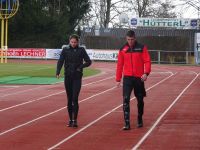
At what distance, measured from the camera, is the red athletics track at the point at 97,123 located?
10.2 meters

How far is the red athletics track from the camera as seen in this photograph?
10.2 metres

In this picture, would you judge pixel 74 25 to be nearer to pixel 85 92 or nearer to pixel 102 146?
pixel 85 92

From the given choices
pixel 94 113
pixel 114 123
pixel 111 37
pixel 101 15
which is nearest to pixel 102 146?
pixel 114 123

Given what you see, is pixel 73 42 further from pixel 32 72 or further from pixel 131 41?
pixel 32 72

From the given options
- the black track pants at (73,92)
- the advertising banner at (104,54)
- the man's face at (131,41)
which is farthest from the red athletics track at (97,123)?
the advertising banner at (104,54)

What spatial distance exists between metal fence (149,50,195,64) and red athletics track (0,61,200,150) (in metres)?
34.9

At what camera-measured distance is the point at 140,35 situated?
64.6 m

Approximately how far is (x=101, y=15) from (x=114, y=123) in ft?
223

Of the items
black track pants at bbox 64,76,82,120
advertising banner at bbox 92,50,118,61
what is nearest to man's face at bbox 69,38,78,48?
black track pants at bbox 64,76,82,120

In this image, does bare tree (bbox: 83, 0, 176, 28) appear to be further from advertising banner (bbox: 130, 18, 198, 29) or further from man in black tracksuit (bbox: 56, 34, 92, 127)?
man in black tracksuit (bbox: 56, 34, 92, 127)

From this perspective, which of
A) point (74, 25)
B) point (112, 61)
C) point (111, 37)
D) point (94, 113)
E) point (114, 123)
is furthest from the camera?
point (74, 25)

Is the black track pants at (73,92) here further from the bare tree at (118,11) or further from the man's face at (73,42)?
the bare tree at (118,11)

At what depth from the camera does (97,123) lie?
1294cm

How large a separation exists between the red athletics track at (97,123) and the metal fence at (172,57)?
34.9 m
